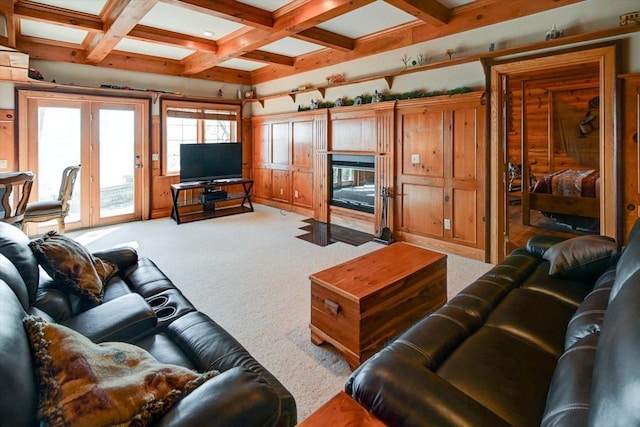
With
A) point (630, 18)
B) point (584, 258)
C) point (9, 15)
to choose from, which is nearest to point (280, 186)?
point (9, 15)

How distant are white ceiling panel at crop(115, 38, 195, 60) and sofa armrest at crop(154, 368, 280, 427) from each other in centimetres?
559

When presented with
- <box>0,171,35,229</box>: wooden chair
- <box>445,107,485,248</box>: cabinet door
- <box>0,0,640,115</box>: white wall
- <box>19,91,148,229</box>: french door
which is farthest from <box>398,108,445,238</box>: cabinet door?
<box>19,91,148,229</box>: french door

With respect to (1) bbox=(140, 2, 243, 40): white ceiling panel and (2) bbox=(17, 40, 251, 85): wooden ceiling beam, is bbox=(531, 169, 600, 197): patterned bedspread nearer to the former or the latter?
(1) bbox=(140, 2, 243, 40): white ceiling panel

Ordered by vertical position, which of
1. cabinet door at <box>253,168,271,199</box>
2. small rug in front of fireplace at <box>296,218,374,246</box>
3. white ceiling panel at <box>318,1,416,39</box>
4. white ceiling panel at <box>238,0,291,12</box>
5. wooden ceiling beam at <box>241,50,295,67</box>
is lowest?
small rug in front of fireplace at <box>296,218,374,246</box>

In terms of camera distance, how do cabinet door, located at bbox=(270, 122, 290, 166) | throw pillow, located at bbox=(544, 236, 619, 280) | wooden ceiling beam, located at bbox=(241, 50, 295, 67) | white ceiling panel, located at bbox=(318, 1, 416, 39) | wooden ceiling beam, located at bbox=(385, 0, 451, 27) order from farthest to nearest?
cabinet door, located at bbox=(270, 122, 290, 166) → wooden ceiling beam, located at bbox=(241, 50, 295, 67) → white ceiling panel, located at bbox=(318, 1, 416, 39) → wooden ceiling beam, located at bbox=(385, 0, 451, 27) → throw pillow, located at bbox=(544, 236, 619, 280)

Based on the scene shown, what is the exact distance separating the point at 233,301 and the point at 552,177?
16.9 ft

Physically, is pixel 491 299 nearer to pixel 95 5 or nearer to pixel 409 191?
pixel 409 191

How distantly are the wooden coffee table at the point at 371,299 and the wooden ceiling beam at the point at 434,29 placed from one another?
2.79 m

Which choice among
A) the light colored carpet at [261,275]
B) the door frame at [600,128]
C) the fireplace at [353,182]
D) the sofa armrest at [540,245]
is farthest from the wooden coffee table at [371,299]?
the fireplace at [353,182]

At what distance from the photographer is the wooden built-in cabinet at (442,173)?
13.3 ft

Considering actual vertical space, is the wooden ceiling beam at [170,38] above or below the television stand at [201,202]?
above

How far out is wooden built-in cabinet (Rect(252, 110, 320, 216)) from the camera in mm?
6328

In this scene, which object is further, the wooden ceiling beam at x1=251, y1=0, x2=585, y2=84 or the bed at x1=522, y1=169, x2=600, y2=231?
the bed at x1=522, y1=169, x2=600, y2=231

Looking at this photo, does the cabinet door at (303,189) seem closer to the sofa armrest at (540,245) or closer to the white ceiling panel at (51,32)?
the white ceiling panel at (51,32)
